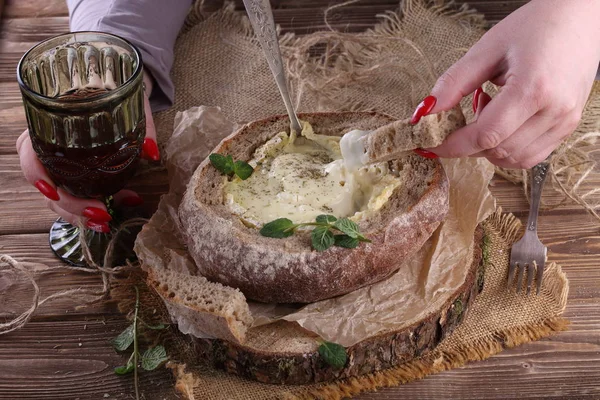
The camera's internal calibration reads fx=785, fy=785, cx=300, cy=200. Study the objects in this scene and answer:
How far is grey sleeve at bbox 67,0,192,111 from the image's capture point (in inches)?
130

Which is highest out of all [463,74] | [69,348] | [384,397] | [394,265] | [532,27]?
[532,27]

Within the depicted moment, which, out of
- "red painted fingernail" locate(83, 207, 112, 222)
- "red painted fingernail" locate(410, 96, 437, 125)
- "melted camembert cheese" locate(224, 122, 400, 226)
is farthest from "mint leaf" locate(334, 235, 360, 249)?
"red painted fingernail" locate(83, 207, 112, 222)

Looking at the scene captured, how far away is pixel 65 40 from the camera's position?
107 inches

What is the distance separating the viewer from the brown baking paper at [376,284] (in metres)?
2.35

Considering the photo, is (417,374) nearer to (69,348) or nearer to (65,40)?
(69,348)

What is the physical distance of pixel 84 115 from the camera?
2434 mm

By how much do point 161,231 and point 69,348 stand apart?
20.0 inches

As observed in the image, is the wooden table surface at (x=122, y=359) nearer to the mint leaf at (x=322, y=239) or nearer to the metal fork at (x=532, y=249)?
the metal fork at (x=532, y=249)

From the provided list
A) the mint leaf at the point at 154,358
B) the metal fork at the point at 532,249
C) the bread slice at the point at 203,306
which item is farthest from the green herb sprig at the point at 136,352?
the metal fork at the point at 532,249

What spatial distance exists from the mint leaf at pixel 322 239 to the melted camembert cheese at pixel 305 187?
0.10m

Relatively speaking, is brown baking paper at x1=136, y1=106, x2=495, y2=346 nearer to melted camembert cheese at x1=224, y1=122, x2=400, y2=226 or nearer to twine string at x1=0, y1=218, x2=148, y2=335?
twine string at x1=0, y1=218, x2=148, y2=335

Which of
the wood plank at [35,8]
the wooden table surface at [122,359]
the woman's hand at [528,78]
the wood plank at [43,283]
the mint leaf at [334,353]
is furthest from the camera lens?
the wood plank at [35,8]

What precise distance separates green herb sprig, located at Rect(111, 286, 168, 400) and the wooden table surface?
0.11ft

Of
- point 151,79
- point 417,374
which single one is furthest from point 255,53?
point 417,374
